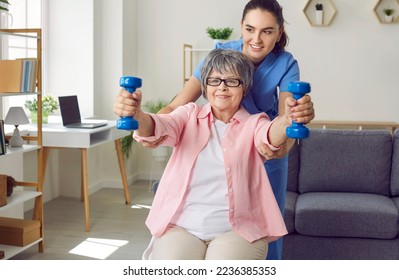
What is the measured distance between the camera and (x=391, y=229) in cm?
329

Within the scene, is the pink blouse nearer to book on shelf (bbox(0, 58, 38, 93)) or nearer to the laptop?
book on shelf (bbox(0, 58, 38, 93))

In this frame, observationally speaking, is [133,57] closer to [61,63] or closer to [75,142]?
[61,63]

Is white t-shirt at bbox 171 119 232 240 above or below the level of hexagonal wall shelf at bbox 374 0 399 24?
below

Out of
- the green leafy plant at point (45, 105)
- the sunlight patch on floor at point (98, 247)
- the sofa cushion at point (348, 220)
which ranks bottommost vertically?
the sunlight patch on floor at point (98, 247)

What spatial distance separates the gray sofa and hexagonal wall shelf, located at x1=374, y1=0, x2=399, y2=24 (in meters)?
2.21

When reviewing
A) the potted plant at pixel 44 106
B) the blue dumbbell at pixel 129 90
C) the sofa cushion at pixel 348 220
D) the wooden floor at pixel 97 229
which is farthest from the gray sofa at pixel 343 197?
the potted plant at pixel 44 106

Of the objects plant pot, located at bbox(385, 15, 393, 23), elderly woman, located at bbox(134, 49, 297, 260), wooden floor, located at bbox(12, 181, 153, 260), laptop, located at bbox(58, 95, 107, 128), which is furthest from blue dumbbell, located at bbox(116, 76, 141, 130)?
plant pot, located at bbox(385, 15, 393, 23)

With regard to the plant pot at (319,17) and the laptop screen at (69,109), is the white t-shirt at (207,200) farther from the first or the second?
the plant pot at (319,17)

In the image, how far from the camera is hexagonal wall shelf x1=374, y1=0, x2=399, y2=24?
560cm

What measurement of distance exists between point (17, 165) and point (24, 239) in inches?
26.6

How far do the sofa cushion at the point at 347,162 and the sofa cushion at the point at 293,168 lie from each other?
39 millimetres

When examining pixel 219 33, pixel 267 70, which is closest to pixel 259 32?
pixel 267 70

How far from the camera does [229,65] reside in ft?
6.09

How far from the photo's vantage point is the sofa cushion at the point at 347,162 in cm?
369
